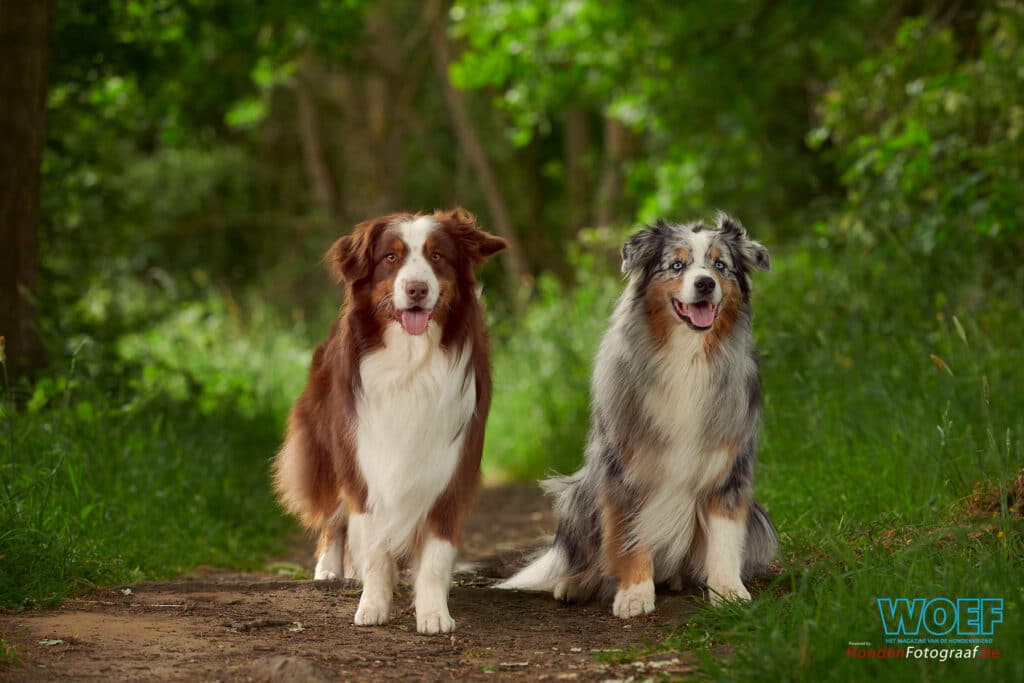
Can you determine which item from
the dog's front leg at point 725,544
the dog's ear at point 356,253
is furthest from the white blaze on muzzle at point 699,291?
the dog's ear at point 356,253

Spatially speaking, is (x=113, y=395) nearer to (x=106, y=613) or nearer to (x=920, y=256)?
(x=106, y=613)

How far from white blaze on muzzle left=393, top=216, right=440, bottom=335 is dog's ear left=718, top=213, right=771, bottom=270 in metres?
1.29

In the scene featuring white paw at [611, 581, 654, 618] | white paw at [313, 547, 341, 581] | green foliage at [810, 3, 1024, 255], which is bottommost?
white paw at [313, 547, 341, 581]

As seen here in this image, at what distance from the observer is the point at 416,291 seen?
457 centimetres

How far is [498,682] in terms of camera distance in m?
3.91

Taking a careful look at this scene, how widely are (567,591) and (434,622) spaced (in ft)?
2.90

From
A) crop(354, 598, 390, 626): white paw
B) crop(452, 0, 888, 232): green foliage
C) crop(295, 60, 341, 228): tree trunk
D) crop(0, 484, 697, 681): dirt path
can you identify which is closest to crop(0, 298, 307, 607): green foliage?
crop(0, 484, 697, 681): dirt path

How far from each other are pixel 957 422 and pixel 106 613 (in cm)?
430

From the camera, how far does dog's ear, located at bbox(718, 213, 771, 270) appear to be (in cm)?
500

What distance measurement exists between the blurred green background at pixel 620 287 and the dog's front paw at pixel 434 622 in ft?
3.25

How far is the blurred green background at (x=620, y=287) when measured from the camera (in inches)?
204

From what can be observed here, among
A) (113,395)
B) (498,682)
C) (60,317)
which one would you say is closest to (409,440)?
(498,682)

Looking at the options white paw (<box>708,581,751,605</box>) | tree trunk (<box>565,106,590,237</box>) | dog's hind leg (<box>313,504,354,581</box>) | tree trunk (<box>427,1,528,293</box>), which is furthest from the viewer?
tree trunk (<box>565,106,590,237</box>)

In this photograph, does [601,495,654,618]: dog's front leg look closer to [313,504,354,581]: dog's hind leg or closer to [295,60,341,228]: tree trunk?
[313,504,354,581]: dog's hind leg
